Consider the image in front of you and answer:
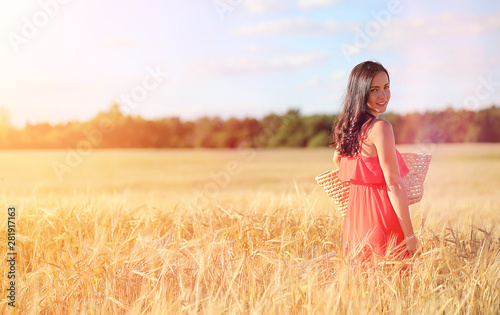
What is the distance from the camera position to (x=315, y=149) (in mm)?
25438

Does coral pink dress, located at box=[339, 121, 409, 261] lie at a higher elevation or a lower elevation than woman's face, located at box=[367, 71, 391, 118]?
lower

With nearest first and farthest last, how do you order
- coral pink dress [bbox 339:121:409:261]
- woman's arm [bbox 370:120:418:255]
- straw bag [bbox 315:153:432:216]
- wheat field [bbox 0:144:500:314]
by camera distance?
wheat field [bbox 0:144:500:314] → woman's arm [bbox 370:120:418:255] → coral pink dress [bbox 339:121:409:261] → straw bag [bbox 315:153:432:216]

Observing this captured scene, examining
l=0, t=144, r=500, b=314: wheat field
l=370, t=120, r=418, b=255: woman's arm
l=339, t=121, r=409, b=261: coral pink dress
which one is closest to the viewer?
l=0, t=144, r=500, b=314: wheat field

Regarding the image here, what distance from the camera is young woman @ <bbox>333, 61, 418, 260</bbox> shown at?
2.52m

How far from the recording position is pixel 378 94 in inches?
105

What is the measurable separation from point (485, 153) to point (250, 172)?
410 inches

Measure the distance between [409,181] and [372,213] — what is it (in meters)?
0.35

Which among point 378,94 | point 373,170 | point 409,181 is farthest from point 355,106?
point 409,181

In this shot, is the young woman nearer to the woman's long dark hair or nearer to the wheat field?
the woman's long dark hair

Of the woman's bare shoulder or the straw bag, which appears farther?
the straw bag

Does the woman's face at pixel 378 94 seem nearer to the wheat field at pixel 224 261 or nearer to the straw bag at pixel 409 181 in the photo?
the straw bag at pixel 409 181

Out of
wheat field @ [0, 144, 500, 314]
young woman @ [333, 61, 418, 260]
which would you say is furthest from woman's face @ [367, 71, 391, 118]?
wheat field @ [0, 144, 500, 314]

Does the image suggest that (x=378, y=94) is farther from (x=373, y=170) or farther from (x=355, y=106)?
(x=373, y=170)

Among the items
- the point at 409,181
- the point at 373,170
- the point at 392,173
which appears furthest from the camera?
the point at 409,181
